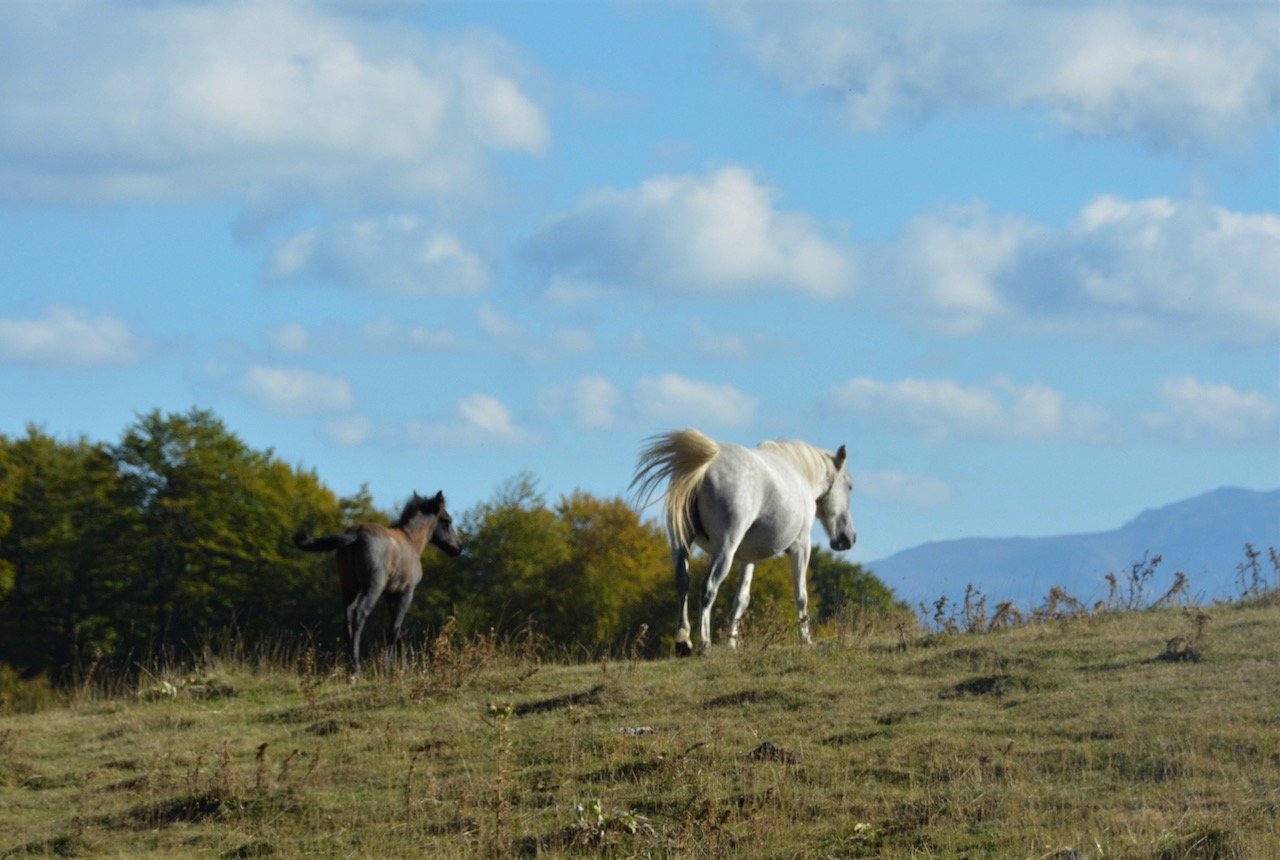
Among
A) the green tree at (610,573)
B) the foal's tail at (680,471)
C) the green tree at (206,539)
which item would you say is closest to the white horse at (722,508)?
the foal's tail at (680,471)

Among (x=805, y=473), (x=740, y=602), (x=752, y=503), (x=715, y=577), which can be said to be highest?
(x=805, y=473)

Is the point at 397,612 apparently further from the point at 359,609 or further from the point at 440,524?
the point at 440,524

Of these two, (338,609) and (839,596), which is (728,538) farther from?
(839,596)

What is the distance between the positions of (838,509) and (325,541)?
20.5 feet

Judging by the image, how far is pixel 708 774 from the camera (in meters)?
11.0

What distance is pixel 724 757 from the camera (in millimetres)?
11453

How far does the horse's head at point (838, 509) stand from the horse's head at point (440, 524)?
15.0 ft

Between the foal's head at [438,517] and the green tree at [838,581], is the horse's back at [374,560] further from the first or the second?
the green tree at [838,581]

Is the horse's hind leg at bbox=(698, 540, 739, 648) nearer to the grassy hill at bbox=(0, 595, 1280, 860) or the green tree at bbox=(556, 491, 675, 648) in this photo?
the grassy hill at bbox=(0, 595, 1280, 860)

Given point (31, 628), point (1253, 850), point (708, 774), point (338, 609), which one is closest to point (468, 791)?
point (708, 774)

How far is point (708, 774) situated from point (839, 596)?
4582cm

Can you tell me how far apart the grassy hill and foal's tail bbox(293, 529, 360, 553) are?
184cm

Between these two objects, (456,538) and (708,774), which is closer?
(708,774)

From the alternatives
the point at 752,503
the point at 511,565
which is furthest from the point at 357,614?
the point at 511,565
